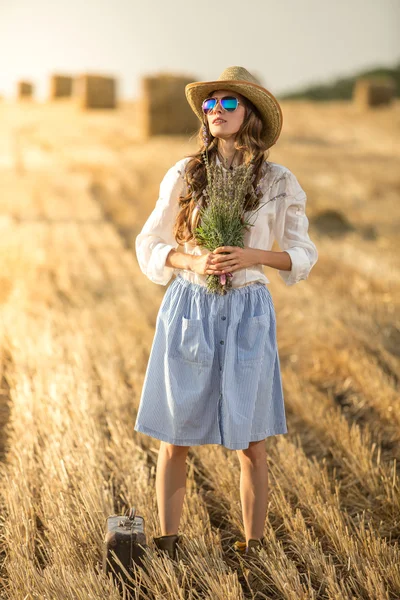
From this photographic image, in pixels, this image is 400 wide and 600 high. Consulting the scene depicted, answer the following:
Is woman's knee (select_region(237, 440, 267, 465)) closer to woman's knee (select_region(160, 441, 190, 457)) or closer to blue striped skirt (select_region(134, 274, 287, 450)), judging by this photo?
blue striped skirt (select_region(134, 274, 287, 450))

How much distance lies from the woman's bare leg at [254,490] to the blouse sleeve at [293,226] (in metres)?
0.69

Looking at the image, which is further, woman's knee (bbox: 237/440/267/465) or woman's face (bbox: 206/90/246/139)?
woman's knee (bbox: 237/440/267/465)

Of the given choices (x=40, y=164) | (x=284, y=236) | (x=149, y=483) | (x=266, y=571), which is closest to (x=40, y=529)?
(x=149, y=483)

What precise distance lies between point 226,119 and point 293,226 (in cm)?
48

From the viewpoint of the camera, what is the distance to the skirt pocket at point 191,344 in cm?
312

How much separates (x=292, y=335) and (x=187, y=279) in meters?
3.29

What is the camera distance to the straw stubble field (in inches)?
122

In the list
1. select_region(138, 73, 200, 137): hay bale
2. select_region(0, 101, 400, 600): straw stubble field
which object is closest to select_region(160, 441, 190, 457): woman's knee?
select_region(0, 101, 400, 600): straw stubble field

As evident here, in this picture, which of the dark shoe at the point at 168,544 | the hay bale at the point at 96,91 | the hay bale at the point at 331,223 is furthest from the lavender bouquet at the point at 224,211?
the hay bale at the point at 96,91

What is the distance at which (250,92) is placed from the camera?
312cm

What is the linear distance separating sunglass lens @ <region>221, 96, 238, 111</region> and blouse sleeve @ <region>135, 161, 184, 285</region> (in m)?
0.30

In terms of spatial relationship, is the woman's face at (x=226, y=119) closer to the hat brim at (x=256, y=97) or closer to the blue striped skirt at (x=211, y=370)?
the hat brim at (x=256, y=97)

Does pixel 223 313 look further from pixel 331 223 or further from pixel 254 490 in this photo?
pixel 331 223

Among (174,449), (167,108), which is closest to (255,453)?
(174,449)
